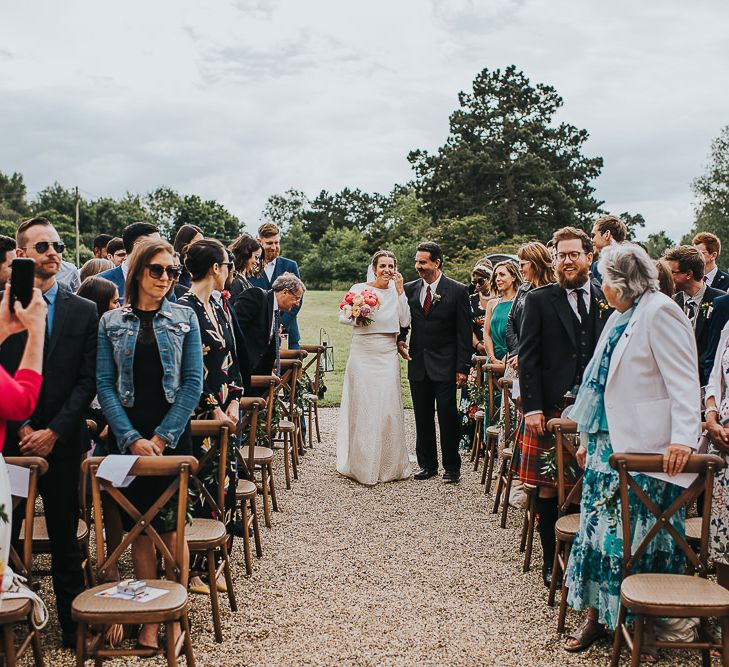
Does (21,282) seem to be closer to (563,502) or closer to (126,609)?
(126,609)

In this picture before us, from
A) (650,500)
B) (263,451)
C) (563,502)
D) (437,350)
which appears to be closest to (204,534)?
(563,502)

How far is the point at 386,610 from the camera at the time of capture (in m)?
4.88

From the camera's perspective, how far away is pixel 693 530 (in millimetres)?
4617

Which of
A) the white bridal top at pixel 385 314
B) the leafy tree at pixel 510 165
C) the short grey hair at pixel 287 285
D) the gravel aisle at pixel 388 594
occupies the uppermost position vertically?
the leafy tree at pixel 510 165

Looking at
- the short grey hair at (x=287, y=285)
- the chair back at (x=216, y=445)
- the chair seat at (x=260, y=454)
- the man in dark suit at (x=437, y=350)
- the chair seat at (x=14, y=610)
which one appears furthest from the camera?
the man in dark suit at (x=437, y=350)

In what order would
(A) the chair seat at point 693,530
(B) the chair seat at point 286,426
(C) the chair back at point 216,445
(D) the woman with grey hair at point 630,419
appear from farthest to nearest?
(B) the chair seat at point 286,426 → (A) the chair seat at point 693,530 → (C) the chair back at point 216,445 → (D) the woman with grey hair at point 630,419

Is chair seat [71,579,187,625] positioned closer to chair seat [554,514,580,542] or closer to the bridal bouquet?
chair seat [554,514,580,542]

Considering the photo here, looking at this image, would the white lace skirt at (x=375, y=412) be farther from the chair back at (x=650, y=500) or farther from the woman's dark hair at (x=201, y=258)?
the chair back at (x=650, y=500)

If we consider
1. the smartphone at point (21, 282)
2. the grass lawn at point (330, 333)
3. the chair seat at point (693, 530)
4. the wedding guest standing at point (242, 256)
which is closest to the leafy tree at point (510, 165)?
the grass lawn at point (330, 333)

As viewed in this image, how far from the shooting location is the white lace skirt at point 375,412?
8234mm

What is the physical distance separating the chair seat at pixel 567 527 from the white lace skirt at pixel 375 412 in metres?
3.54

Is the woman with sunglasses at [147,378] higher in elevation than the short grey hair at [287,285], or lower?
lower

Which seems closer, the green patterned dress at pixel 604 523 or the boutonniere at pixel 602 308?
the green patterned dress at pixel 604 523

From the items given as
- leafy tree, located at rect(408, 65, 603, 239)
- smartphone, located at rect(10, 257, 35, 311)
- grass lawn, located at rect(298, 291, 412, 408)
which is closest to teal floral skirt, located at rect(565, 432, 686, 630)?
smartphone, located at rect(10, 257, 35, 311)
